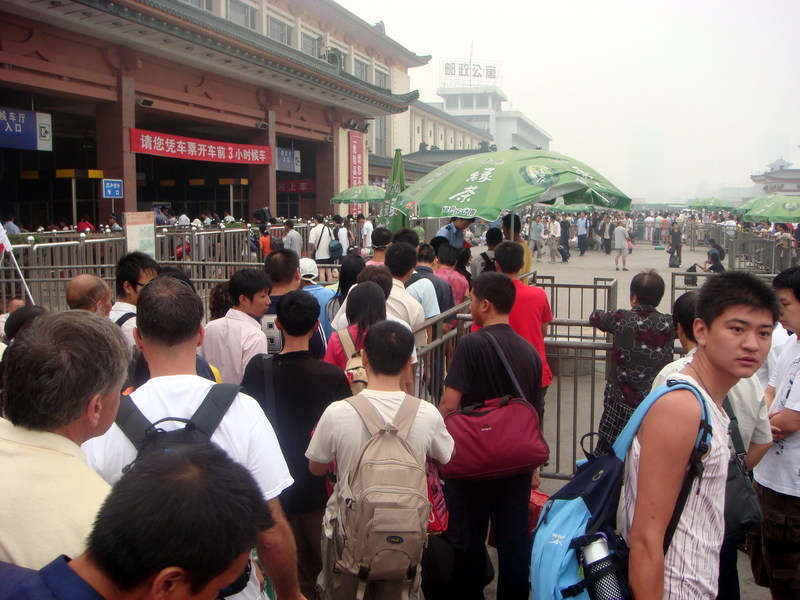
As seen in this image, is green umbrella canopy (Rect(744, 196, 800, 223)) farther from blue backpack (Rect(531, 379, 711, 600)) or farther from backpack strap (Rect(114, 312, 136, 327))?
blue backpack (Rect(531, 379, 711, 600))

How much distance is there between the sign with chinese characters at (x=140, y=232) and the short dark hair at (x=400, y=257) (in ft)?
18.8

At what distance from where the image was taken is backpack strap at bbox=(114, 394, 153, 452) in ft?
6.79

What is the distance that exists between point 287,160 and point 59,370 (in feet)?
74.3

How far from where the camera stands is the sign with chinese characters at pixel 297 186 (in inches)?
1022

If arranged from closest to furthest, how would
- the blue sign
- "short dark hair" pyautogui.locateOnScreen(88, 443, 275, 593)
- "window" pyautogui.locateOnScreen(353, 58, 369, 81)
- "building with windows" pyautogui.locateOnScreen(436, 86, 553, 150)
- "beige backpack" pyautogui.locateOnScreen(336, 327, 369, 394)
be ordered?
"short dark hair" pyautogui.locateOnScreen(88, 443, 275, 593), "beige backpack" pyautogui.locateOnScreen(336, 327, 369, 394), the blue sign, "window" pyautogui.locateOnScreen(353, 58, 369, 81), "building with windows" pyautogui.locateOnScreen(436, 86, 553, 150)

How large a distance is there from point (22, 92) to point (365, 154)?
14.5 meters

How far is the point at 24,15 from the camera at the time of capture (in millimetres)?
12195

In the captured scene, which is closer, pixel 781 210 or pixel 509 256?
pixel 509 256

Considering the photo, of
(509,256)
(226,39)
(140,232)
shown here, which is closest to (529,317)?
(509,256)

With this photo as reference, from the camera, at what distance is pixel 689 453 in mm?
2008

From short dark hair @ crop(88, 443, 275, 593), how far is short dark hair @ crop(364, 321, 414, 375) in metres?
1.54

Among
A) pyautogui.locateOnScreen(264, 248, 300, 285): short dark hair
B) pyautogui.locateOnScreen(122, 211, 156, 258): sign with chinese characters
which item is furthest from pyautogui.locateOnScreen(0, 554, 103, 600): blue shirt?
pyautogui.locateOnScreen(122, 211, 156, 258): sign with chinese characters

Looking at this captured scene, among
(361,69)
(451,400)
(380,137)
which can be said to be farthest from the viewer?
(380,137)

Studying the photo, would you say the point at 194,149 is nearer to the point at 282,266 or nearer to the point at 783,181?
the point at 282,266
